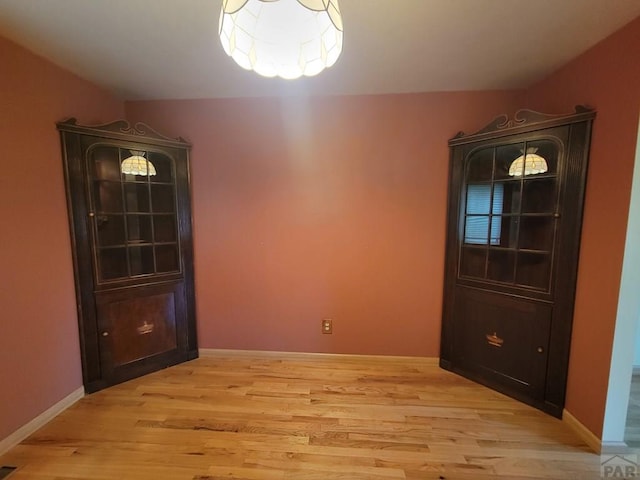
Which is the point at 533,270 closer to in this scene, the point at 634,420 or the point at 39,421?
the point at 634,420

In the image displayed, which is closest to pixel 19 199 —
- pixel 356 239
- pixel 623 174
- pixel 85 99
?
pixel 85 99

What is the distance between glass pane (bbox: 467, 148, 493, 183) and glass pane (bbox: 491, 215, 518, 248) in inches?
12.7

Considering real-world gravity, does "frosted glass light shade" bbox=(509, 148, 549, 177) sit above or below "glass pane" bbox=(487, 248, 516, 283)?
above

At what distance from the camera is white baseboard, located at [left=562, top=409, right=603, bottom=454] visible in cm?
165

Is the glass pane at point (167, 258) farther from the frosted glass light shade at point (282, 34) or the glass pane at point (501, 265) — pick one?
the glass pane at point (501, 265)

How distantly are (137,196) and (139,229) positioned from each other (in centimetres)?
27

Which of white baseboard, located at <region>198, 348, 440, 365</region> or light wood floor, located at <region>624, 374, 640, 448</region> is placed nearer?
light wood floor, located at <region>624, 374, 640, 448</region>

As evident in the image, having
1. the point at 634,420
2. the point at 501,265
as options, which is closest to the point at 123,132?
the point at 501,265

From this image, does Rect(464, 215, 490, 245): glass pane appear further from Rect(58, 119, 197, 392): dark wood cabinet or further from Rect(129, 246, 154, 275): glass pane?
Rect(129, 246, 154, 275): glass pane

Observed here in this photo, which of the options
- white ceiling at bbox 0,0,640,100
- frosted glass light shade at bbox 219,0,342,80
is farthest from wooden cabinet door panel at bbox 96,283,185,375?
frosted glass light shade at bbox 219,0,342,80

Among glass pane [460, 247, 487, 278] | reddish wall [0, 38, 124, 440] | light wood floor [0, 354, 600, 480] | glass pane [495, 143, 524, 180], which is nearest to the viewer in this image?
light wood floor [0, 354, 600, 480]

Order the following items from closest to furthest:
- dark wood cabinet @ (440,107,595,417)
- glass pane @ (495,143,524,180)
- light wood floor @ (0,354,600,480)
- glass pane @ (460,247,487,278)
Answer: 1. light wood floor @ (0,354,600,480)
2. dark wood cabinet @ (440,107,595,417)
3. glass pane @ (495,143,524,180)
4. glass pane @ (460,247,487,278)

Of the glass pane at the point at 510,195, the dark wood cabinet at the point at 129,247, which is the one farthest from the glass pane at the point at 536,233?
the dark wood cabinet at the point at 129,247

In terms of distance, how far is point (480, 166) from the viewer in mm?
2238
